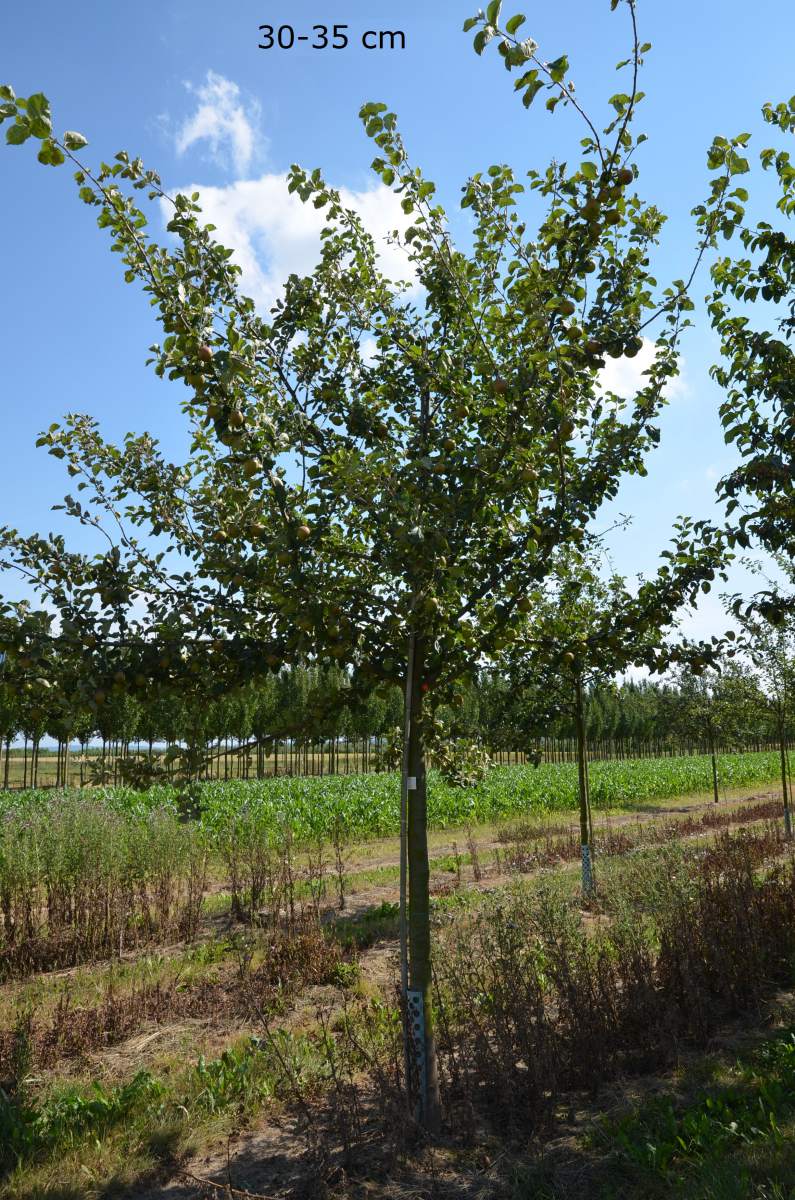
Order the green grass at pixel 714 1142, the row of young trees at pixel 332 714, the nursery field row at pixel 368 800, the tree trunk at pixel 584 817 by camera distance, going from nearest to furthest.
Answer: the green grass at pixel 714 1142 → the row of young trees at pixel 332 714 → the tree trunk at pixel 584 817 → the nursery field row at pixel 368 800

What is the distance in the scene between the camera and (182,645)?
12.1 ft

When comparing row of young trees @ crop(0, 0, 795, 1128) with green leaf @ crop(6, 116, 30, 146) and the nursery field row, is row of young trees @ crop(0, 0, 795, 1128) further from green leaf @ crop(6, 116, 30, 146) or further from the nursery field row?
the nursery field row

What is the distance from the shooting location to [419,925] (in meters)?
4.02

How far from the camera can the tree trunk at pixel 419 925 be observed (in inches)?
152

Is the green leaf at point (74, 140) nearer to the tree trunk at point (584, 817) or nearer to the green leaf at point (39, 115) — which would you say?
the green leaf at point (39, 115)

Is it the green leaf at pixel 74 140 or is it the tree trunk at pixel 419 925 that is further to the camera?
the tree trunk at pixel 419 925

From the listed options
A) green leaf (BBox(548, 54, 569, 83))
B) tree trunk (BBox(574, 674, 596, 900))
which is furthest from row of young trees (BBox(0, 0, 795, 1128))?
tree trunk (BBox(574, 674, 596, 900))

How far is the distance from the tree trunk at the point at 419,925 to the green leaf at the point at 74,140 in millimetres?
2600

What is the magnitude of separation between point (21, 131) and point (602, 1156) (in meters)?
5.02

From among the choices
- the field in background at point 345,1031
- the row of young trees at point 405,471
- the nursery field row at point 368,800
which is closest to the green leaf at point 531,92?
the row of young trees at point 405,471

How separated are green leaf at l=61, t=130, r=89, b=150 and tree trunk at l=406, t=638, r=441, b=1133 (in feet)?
8.53

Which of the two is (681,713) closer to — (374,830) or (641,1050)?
(374,830)

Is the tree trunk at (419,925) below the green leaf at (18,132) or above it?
below

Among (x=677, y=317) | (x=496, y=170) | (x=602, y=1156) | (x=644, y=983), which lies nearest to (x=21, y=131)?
(x=496, y=170)
